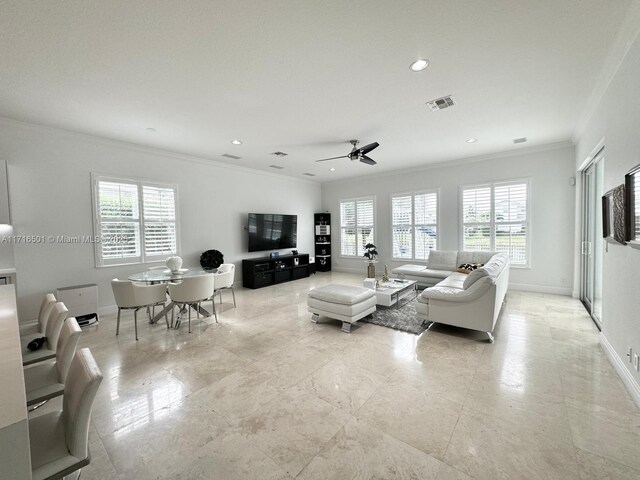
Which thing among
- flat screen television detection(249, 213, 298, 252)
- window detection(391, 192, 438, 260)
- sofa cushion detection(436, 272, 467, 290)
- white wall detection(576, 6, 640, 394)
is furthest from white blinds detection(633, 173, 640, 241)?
flat screen television detection(249, 213, 298, 252)

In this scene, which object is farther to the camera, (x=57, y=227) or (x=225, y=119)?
(x=57, y=227)

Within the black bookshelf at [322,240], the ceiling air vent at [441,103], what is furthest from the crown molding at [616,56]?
the black bookshelf at [322,240]

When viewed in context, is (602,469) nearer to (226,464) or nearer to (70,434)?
(226,464)

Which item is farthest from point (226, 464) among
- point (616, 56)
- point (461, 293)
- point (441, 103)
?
point (616, 56)

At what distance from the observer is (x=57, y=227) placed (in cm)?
421

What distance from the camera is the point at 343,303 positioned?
379cm

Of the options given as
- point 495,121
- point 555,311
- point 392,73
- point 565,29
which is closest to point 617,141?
point 565,29

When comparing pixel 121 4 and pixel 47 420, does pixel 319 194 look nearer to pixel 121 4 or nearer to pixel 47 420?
pixel 121 4

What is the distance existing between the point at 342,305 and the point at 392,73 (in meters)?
2.83

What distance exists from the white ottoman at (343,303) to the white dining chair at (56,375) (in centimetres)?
277

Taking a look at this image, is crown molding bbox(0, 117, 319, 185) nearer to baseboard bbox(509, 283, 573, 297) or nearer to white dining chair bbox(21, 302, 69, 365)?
white dining chair bbox(21, 302, 69, 365)

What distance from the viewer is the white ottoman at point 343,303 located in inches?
148

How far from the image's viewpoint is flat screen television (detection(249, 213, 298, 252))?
6914 millimetres

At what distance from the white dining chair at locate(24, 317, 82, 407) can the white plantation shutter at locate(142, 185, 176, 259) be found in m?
3.67
